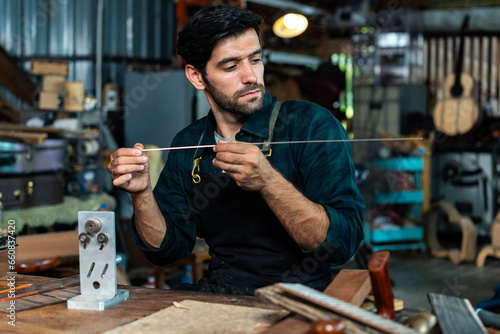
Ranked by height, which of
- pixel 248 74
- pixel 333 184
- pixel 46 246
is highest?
pixel 248 74

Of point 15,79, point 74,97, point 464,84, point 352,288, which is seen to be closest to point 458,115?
point 464,84

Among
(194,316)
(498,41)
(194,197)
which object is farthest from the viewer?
(498,41)

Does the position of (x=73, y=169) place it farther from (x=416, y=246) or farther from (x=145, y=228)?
(x=416, y=246)

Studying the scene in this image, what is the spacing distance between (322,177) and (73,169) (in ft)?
11.9

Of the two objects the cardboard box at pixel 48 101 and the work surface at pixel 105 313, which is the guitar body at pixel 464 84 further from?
the work surface at pixel 105 313

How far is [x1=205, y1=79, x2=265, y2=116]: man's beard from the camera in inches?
84.5

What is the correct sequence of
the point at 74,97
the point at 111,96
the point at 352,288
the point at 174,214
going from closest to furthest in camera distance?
the point at 352,288 < the point at 174,214 < the point at 74,97 < the point at 111,96

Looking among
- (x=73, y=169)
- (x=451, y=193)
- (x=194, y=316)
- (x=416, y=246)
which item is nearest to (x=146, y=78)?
(x=73, y=169)

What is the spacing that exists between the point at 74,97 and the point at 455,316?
520 cm

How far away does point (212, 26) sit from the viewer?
7.00 ft

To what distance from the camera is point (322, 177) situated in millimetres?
1988

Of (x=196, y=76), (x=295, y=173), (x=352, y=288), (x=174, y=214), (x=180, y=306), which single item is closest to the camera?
(x=352, y=288)

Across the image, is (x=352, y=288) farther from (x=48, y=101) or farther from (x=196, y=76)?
(x=48, y=101)

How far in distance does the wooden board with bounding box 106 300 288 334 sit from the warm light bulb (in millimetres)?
3129
